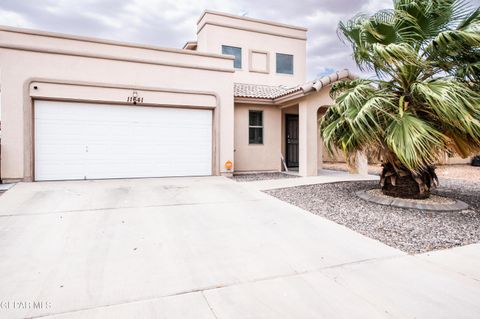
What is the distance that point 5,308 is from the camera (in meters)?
2.64

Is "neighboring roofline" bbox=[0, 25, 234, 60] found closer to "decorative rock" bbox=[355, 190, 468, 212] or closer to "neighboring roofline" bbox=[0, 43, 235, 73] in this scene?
"neighboring roofline" bbox=[0, 43, 235, 73]

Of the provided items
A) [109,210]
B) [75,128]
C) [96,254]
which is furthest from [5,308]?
[75,128]

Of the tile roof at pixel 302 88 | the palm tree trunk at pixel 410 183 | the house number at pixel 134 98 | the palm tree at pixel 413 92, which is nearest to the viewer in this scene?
the palm tree at pixel 413 92

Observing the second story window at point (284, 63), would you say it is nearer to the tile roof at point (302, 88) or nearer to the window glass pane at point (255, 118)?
the tile roof at point (302, 88)

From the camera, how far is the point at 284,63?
16.4 meters

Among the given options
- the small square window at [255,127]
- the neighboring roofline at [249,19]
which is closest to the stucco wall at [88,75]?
the small square window at [255,127]

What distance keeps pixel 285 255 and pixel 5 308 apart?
9.88 ft

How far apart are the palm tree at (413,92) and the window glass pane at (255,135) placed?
214 inches

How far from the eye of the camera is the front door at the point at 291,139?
13.8m

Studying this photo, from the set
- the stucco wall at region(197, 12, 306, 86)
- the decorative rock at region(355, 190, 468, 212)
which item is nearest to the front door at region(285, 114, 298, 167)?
the stucco wall at region(197, 12, 306, 86)

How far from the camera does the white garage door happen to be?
30.6ft

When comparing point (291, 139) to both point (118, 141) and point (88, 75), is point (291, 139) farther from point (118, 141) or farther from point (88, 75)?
point (88, 75)

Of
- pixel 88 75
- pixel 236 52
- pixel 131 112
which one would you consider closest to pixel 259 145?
pixel 131 112

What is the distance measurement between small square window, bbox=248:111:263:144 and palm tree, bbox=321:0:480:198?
5458 millimetres
